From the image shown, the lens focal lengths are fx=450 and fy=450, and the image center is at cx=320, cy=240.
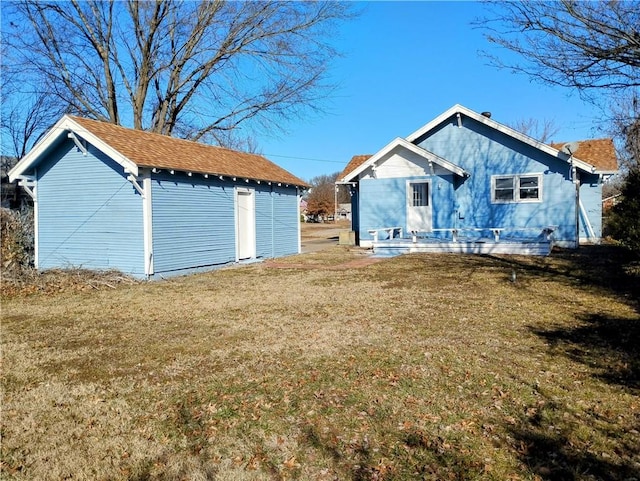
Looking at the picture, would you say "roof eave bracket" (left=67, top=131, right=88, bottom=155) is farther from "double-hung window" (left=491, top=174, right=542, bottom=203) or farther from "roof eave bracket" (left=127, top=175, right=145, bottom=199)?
"double-hung window" (left=491, top=174, right=542, bottom=203)

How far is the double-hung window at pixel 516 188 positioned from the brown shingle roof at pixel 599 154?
2.89 meters

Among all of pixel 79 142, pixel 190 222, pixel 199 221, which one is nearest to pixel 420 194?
pixel 199 221

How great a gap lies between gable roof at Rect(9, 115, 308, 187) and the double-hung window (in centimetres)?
900

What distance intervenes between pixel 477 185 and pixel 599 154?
6.43 meters

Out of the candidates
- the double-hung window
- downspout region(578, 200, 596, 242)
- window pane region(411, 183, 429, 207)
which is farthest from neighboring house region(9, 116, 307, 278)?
downspout region(578, 200, 596, 242)

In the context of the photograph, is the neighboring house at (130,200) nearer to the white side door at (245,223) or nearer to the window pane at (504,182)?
the white side door at (245,223)

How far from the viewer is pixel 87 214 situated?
41.5 ft

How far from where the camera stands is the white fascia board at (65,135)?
1112 centimetres

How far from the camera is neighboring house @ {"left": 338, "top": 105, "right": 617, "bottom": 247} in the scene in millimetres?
17281

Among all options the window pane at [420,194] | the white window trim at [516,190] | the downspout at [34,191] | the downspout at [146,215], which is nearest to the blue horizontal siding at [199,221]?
the downspout at [146,215]

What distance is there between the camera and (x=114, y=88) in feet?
79.4

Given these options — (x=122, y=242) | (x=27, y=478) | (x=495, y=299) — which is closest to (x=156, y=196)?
(x=122, y=242)

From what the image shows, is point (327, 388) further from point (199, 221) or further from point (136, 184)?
point (199, 221)

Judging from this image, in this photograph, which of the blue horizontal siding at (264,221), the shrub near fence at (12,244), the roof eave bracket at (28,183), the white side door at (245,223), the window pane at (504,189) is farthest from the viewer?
the window pane at (504,189)
